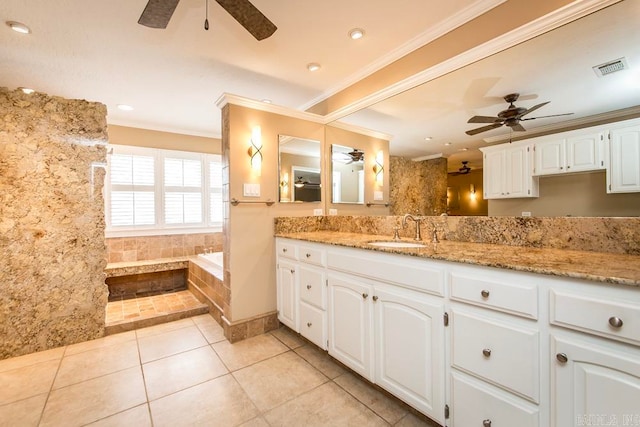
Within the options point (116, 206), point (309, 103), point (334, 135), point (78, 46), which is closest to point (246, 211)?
point (334, 135)

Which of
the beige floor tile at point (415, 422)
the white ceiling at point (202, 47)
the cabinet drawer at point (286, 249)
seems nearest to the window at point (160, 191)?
the white ceiling at point (202, 47)

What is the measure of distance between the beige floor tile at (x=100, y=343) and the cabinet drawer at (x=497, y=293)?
2.90 meters

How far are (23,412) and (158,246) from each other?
261cm

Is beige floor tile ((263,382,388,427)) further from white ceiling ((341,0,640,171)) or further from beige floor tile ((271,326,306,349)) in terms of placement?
white ceiling ((341,0,640,171))

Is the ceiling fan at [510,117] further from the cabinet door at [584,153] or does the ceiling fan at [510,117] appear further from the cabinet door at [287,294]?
the cabinet door at [287,294]

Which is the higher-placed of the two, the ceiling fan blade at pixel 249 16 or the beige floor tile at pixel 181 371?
the ceiling fan blade at pixel 249 16

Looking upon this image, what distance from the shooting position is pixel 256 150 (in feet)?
8.55

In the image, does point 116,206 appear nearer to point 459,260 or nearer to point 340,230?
point 340,230

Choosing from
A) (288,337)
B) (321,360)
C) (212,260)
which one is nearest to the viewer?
(321,360)

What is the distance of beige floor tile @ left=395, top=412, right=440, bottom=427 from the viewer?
1466 mm

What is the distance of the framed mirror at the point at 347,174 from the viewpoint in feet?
9.31

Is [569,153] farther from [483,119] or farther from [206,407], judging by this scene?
[206,407]

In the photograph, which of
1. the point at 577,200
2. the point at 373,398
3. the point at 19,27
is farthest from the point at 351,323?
the point at 19,27

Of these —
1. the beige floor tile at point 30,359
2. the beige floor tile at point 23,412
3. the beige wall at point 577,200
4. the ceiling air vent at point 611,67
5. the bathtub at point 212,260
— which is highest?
the ceiling air vent at point 611,67
